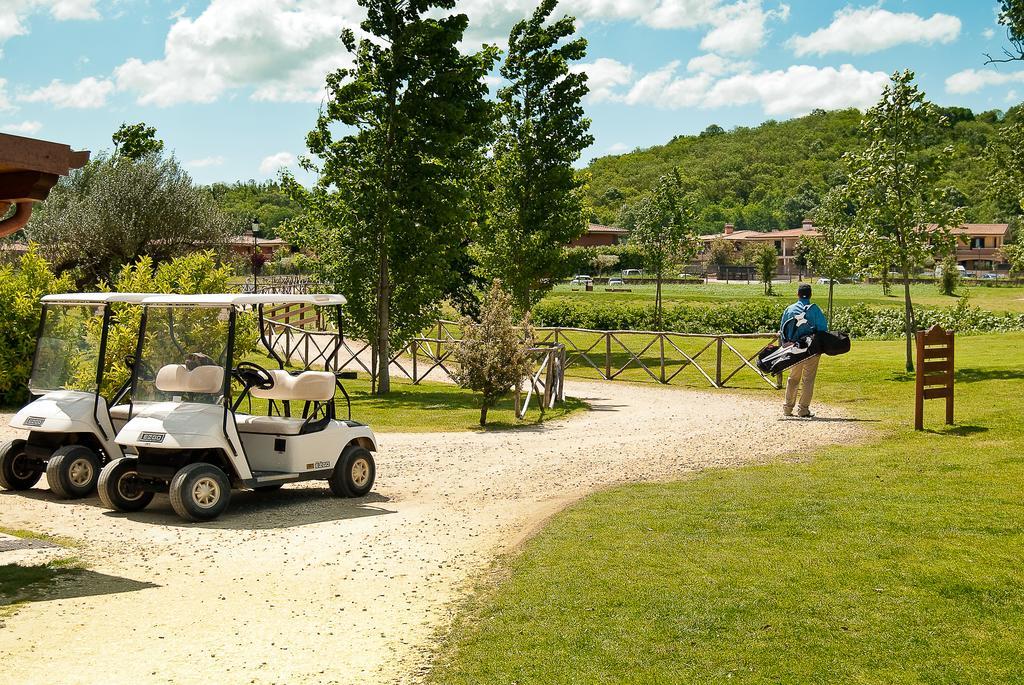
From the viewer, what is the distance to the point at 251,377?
34.7 feet

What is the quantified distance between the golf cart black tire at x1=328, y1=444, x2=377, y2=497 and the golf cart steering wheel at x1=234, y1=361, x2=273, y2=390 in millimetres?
1083

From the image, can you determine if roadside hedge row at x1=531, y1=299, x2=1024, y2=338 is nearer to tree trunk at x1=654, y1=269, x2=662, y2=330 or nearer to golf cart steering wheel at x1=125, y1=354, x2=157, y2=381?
tree trunk at x1=654, y1=269, x2=662, y2=330

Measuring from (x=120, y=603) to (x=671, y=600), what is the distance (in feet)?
12.2

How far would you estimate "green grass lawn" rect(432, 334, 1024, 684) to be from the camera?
5.88 m

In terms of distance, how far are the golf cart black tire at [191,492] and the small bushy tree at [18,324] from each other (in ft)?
34.6

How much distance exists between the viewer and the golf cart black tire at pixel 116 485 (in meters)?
9.89

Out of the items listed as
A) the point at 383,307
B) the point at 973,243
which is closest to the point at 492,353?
the point at 383,307

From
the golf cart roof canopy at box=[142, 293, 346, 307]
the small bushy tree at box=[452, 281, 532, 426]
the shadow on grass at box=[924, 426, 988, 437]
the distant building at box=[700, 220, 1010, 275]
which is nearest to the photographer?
the golf cart roof canopy at box=[142, 293, 346, 307]

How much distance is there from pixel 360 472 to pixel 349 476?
17 cm

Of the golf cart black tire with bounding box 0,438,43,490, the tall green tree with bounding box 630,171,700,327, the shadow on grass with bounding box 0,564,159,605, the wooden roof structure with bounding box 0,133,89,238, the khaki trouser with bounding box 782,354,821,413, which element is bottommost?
the shadow on grass with bounding box 0,564,159,605

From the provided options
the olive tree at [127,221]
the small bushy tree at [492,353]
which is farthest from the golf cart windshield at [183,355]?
the olive tree at [127,221]

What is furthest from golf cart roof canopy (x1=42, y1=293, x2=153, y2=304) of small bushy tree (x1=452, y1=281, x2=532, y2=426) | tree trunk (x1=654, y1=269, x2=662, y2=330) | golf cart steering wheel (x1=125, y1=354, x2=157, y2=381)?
tree trunk (x1=654, y1=269, x2=662, y2=330)

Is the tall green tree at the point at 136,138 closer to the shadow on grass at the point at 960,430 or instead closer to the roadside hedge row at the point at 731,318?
the roadside hedge row at the point at 731,318

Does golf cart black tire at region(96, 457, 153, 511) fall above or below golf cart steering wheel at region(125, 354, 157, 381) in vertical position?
below
